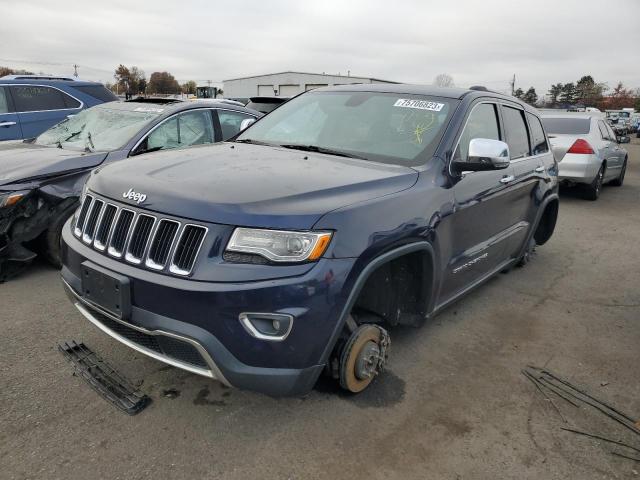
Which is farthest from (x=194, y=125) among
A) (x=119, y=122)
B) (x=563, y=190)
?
(x=563, y=190)

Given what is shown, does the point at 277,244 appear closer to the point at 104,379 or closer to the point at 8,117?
the point at 104,379

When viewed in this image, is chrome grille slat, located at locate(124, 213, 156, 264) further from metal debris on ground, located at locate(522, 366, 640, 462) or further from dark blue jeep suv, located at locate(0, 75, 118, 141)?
dark blue jeep suv, located at locate(0, 75, 118, 141)

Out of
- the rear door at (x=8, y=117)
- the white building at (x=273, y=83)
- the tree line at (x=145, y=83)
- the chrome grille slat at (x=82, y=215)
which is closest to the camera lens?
the chrome grille slat at (x=82, y=215)

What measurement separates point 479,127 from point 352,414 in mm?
2244

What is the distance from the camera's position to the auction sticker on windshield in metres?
3.49

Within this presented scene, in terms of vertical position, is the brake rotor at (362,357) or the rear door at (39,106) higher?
the rear door at (39,106)

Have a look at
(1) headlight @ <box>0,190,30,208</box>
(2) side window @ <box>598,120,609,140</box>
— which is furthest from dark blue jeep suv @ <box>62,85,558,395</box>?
(2) side window @ <box>598,120,609,140</box>

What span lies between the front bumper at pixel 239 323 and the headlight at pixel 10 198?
244 centimetres

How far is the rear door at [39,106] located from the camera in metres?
8.52

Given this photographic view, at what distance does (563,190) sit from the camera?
10805mm

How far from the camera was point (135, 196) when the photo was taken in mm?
2549

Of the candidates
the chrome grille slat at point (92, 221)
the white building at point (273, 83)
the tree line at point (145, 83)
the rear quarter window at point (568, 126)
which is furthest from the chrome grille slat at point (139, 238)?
the tree line at point (145, 83)

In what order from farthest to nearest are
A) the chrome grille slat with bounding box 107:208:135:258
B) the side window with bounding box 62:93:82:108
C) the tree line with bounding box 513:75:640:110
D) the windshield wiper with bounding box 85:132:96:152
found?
the tree line with bounding box 513:75:640:110
the side window with bounding box 62:93:82:108
the windshield wiper with bounding box 85:132:96:152
the chrome grille slat with bounding box 107:208:135:258

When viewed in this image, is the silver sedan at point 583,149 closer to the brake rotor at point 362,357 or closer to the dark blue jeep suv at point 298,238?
the dark blue jeep suv at point 298,238
